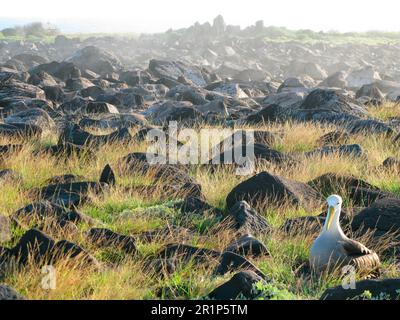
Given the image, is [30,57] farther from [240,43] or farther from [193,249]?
[193,249]

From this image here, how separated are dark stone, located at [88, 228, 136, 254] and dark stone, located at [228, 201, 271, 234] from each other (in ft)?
4.39

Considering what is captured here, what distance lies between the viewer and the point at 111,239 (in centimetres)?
731

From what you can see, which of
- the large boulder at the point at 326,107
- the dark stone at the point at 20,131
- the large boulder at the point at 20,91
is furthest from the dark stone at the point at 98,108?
the dark stone at the point at 20,131

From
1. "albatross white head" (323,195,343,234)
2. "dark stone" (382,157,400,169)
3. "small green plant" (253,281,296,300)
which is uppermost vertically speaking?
"albatross white head" (323,195,343,234)

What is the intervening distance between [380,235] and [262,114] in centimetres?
1021

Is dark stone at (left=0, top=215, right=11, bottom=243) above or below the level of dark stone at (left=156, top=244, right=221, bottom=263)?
above

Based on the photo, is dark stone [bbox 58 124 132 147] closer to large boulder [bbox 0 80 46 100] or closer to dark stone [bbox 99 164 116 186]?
dark stone [bbox 99 164 116 186]

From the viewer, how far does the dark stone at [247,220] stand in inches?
311

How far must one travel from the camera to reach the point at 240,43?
7950 centimetres

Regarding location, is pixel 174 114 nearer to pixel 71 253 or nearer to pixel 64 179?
pixel 64 179

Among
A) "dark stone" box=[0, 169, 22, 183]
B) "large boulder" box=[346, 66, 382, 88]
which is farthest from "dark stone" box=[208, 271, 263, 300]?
"large boulder" box=[346, 66, 382, 88]

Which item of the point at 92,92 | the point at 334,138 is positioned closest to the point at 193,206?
the point at 334,138

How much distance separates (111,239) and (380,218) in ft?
10.2

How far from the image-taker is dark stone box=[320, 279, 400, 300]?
18.2 ft
